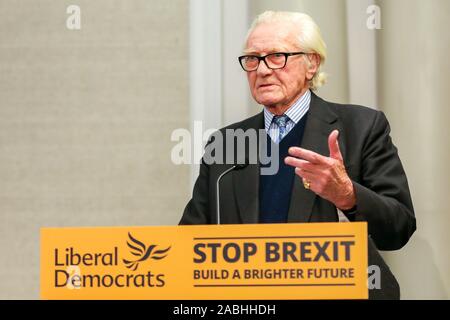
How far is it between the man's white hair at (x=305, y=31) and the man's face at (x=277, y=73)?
0.6 inches

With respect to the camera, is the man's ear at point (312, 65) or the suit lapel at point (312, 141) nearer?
the suit lapel at point (312, 141)

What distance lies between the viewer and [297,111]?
2102mm

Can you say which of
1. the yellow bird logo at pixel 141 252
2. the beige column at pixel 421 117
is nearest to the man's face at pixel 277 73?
the beige column at pixel 421 117

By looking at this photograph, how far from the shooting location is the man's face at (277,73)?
6.81 feet

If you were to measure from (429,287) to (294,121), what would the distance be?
1.73ft

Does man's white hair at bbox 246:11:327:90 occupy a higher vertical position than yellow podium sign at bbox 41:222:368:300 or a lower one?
higher

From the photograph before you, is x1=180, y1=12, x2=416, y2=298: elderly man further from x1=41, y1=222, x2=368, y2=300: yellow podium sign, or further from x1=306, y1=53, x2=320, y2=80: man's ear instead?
x1=41, y1=222, x2=368, y2=300: yellow podium sign

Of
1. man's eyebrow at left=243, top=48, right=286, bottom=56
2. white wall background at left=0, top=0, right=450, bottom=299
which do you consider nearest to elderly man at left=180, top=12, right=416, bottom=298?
man's eyebrow at left=243, top=48, right=286, bottom=56

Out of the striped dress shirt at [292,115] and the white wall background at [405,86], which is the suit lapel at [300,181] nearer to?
the striped dress shirt at [292,115]

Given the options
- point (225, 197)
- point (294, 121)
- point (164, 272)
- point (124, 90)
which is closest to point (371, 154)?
point (294, 121)

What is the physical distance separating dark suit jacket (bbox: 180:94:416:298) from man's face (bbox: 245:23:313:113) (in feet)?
0.20

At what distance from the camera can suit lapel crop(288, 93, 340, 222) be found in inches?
78.3

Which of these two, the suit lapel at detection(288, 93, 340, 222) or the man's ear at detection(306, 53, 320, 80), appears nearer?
the suit lapel at detection(288, 93, 340, 222)
